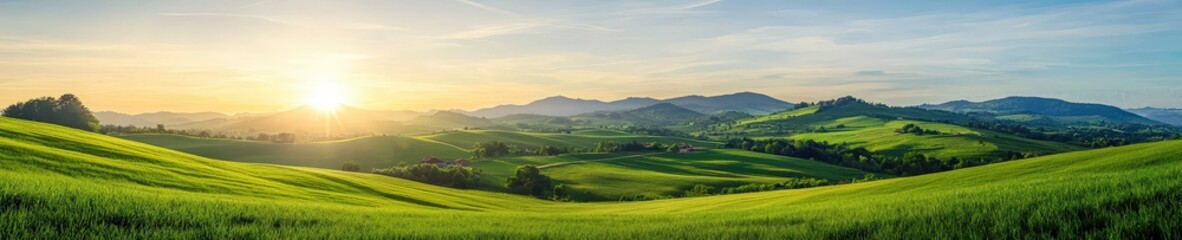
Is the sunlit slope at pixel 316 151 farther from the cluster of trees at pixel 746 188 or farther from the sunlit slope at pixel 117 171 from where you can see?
the sunlit slope at pixel 117 171

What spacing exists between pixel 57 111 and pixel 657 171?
154 m

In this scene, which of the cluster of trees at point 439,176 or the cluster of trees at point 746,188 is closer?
the cluster of trees at point 746,188

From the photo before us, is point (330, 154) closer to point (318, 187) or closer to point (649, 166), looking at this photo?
point (649, 166)

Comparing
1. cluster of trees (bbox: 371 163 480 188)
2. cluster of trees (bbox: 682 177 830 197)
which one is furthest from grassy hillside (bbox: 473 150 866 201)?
cluster of trees (bbox: 371 163 480 188)

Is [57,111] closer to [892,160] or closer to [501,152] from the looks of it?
[501,152]

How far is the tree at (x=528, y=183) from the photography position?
117m

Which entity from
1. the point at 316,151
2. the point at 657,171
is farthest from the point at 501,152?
the point at 657,171

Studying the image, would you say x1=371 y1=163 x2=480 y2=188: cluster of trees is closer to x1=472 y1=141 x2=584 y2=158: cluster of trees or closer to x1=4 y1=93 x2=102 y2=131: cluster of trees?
x1=472 y1=141 x2=584 y2=158: cluster of trees

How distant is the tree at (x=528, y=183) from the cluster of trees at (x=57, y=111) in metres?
115

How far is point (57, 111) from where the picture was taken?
153 m

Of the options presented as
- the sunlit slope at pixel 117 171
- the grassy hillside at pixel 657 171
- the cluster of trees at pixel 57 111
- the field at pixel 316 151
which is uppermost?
the cluster of trees at pixel 57 111

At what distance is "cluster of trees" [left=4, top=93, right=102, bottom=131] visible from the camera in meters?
150

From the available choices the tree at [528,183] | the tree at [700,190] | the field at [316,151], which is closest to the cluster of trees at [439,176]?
the tree at [528,183]

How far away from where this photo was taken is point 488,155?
18012cm
